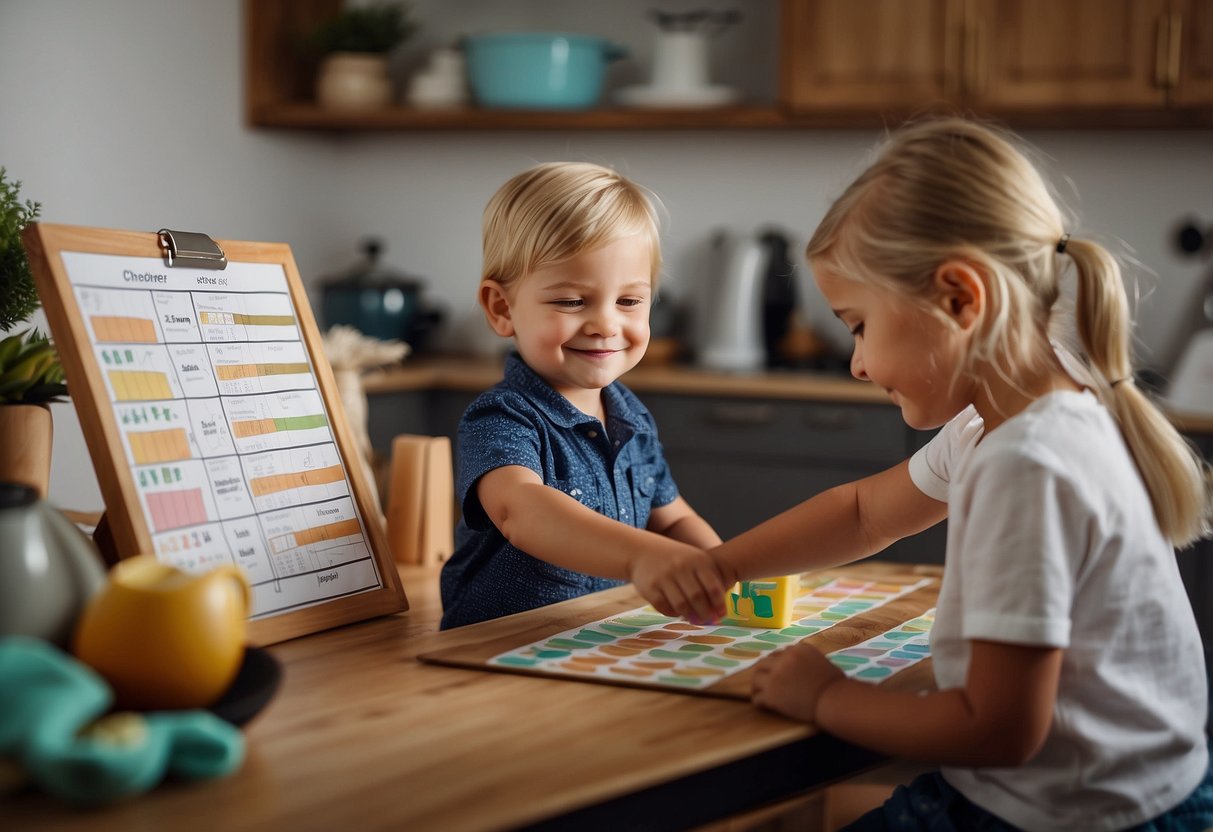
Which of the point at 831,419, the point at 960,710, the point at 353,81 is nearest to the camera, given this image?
the point at 960,710

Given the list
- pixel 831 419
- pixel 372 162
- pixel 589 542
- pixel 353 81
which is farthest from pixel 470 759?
pixel 372 162

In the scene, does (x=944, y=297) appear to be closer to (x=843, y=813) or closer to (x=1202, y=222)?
(x=843, y=813)

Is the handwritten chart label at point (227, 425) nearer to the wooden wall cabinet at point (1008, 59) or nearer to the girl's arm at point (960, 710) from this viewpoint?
the girl's arm at point (960, 710)

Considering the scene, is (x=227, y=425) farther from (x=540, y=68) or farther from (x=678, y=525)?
(x=540, y=68)

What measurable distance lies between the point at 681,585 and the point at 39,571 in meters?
0.55

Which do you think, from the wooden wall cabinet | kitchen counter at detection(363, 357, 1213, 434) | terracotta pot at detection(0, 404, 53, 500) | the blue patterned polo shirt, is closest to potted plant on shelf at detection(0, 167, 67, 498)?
terracotta pot at detection(0, 404, 53, 500)

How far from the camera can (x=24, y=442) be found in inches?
44.9

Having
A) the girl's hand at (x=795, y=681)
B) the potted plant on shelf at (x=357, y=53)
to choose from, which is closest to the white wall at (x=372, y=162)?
the potted plant on shelf at (x=357, y=53)

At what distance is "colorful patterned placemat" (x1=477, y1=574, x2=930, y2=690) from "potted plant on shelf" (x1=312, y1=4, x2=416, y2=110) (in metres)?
3.07

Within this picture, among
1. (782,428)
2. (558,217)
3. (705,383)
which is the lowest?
(782,428)

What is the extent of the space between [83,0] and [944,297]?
3.17 meters

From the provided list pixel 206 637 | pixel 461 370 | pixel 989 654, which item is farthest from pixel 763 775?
pixel 461 370

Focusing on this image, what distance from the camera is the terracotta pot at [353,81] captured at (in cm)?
401

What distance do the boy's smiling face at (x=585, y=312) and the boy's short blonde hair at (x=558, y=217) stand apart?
0.5 inches
